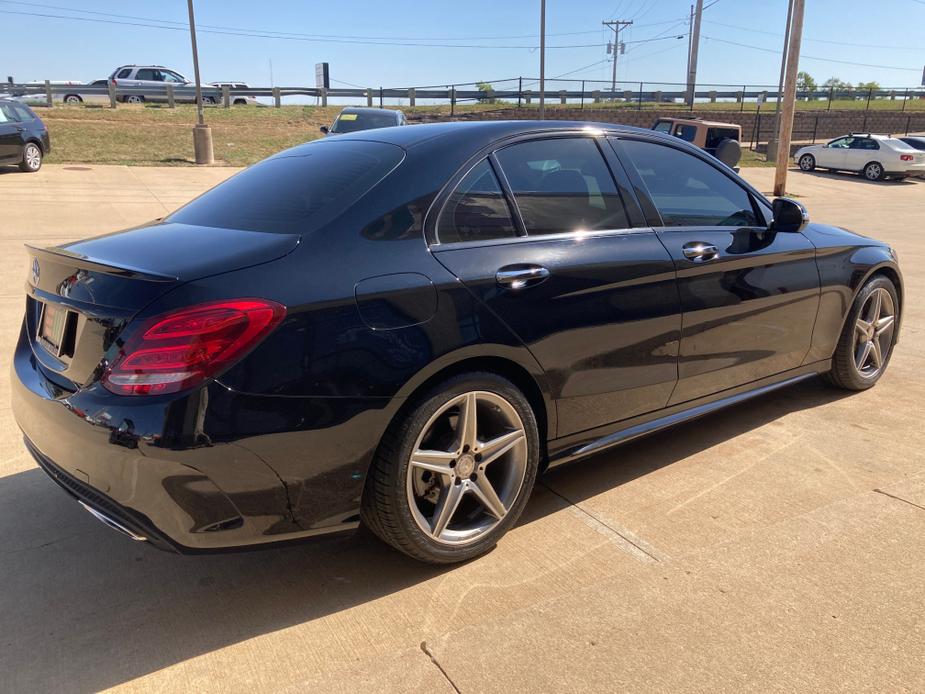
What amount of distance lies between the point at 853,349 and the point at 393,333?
11.3 ft

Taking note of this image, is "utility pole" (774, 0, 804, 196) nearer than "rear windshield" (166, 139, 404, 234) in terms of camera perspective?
No

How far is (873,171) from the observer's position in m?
26.4

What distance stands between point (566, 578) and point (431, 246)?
52.5 inches

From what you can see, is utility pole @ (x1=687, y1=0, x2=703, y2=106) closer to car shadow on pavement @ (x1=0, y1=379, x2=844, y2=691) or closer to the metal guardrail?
the metal guardrail

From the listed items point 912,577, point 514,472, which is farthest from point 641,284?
point 912,577

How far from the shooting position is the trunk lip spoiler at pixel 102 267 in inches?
94.9

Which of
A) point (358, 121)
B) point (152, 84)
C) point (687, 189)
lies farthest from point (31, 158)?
point (152, 84)

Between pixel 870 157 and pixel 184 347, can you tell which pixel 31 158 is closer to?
pixel 184 347

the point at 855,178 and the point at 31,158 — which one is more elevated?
the point at 31,158

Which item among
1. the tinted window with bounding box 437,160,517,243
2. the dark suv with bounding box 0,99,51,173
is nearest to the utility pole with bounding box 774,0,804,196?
the dark suv with bounding box 0,99,51,173

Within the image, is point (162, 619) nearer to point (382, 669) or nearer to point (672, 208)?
point (382, 669)

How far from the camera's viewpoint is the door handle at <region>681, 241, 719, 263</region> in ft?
11.8

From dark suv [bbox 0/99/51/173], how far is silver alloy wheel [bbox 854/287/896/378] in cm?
1628

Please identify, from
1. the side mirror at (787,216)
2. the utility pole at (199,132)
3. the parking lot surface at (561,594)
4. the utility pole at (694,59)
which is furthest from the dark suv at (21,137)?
the utility pole at (694,59)
